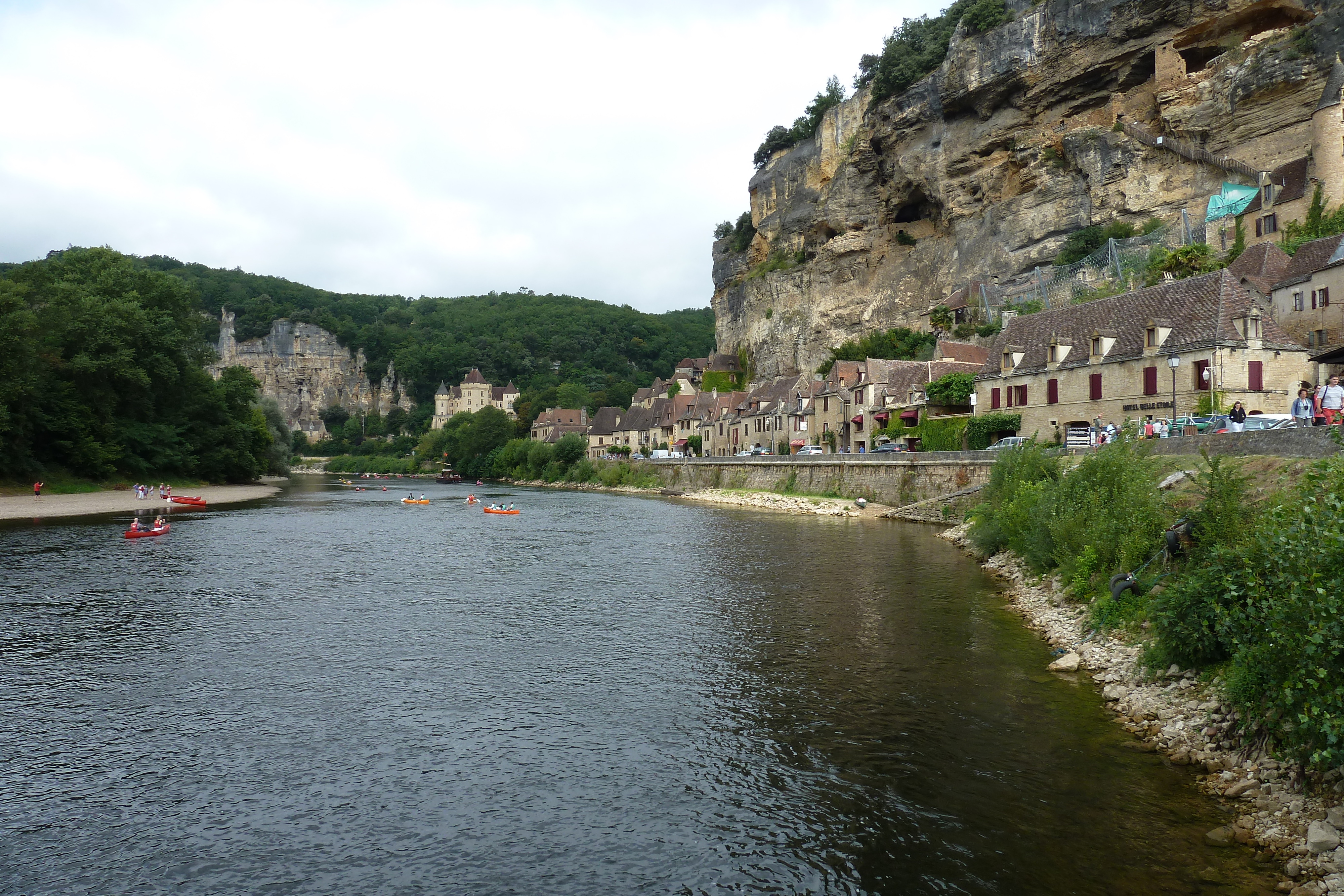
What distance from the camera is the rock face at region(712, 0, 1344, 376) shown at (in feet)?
Result: 166

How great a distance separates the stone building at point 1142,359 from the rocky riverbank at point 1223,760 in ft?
52.4

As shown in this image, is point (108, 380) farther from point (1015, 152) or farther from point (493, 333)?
point (493, 333)

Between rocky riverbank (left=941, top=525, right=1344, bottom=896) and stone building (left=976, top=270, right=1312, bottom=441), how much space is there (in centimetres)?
1598

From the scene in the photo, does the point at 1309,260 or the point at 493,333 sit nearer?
the point at 1309,260

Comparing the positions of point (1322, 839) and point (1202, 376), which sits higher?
point (1202, 376)

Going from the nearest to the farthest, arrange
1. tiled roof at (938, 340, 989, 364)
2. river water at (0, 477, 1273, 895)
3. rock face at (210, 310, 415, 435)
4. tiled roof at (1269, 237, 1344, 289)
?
river water at (0, 477, 1273, 895)
tiled roof at (1269, 237, 1344, 289)
tiled roof at (938, 340, 989, 364)
rock face at (210, 310, 415, 435)

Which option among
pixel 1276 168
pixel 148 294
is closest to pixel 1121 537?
pixel 1276 168

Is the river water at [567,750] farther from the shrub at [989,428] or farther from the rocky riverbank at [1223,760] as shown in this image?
the shrub at [989,428]

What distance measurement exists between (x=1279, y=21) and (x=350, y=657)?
6863cm

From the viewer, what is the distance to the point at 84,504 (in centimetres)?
4581

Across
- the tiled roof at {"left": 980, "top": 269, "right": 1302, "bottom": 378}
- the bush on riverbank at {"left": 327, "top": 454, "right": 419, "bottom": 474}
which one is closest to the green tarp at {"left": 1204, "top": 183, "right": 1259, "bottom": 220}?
the tiled roof at {"left": 980, "top": 269, "right": 1302, "bottom": 378}

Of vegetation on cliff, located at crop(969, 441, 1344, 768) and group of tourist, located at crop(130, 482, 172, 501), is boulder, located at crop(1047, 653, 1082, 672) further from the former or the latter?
group of tourist, located at crop(130, 482, 172, 501)

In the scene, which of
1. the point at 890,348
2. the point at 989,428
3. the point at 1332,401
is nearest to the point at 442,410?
the point at 890,348

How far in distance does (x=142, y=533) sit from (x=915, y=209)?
7333 centimetres
